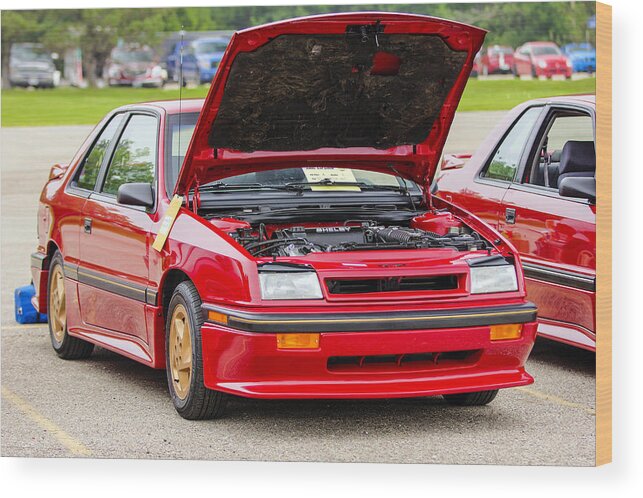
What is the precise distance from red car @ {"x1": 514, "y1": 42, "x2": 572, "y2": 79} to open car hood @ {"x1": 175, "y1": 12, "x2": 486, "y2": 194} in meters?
0.52

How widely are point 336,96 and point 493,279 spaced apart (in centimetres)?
127

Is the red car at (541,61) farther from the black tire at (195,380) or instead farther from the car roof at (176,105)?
the black tire at (195,380)

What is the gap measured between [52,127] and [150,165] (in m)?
1.81

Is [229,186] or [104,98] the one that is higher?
[104,98]

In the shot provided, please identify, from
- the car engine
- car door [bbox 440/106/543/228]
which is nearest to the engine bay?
the car engine

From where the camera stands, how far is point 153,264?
24.2 feet

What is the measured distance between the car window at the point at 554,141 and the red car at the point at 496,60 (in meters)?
0.42

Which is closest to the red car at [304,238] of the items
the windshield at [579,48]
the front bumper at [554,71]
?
the windshield at [579,48]

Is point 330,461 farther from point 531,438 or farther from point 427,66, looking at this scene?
point 427,66

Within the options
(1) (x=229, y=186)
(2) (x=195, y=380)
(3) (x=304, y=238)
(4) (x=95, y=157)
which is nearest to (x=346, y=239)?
(3) (x=304, y=238)

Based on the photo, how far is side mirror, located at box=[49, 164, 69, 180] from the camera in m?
9.23

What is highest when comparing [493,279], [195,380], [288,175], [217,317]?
[288,175]

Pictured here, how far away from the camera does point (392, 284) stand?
6.77 meters

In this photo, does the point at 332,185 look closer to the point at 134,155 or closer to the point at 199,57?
the point at 199,57
